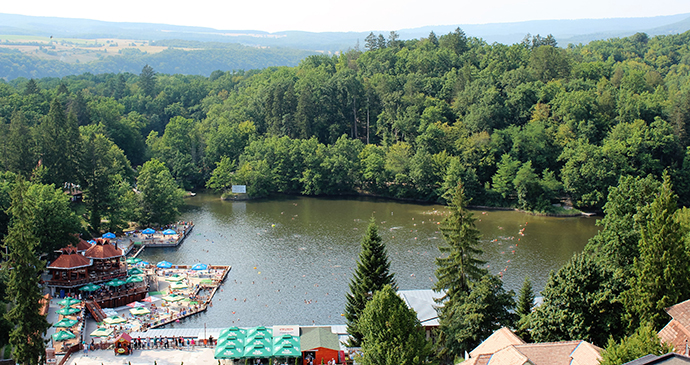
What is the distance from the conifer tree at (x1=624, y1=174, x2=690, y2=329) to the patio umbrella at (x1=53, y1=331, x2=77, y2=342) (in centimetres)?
3072

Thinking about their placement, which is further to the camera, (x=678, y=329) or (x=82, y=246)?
(x=82, y=246)

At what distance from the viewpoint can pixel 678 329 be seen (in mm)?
28094

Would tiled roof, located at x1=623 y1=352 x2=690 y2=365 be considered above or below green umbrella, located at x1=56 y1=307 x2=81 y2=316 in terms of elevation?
above

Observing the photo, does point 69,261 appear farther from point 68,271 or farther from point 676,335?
point 676,335

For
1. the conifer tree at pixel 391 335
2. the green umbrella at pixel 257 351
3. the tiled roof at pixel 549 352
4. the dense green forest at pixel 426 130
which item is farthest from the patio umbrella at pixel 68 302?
the tiled roof at pixel 549 352

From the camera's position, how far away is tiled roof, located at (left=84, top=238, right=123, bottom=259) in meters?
47.8

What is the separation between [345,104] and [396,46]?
29780 millimetres

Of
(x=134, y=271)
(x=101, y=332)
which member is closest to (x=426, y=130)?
(x=134, y=271)

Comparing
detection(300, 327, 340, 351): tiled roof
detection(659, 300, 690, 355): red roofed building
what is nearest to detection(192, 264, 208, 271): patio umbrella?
detection(300, 327, 340, 351): tiled roof

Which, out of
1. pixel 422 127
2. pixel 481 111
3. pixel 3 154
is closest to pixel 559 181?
pixel 481 111

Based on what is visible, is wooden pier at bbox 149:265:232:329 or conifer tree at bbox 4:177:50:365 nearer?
conifer tree at bbox 4:177:50:365

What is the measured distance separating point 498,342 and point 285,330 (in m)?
14.0

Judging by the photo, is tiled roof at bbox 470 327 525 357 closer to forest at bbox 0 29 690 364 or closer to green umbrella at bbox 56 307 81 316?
forest at bbox 0 29 690 364

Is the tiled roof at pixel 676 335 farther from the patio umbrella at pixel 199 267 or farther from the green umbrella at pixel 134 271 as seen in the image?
the green umbrella at pixel 134 271
